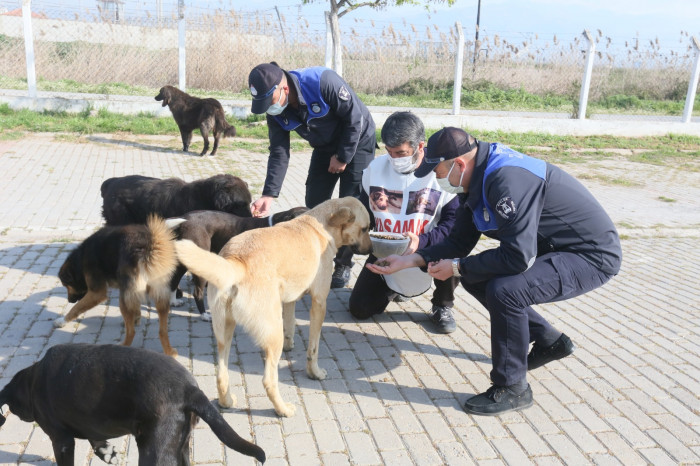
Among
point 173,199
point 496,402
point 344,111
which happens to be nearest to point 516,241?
point 496,402

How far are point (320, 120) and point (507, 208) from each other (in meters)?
2.55

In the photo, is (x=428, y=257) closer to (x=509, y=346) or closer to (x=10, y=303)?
(x=509, y=346)

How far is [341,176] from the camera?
19.6 ft

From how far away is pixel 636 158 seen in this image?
14.6m

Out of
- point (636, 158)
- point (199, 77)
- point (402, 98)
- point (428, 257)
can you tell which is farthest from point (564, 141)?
point (428, 257)

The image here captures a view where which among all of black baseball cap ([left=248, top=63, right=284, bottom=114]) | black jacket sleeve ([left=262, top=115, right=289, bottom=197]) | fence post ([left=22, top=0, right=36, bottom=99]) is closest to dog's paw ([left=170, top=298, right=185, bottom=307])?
black jacket sleeve ([left=262, top=115, right=289, bottom=197])

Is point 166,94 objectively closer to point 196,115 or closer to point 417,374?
point 196,115

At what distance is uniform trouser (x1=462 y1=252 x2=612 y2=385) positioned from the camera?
3674mm

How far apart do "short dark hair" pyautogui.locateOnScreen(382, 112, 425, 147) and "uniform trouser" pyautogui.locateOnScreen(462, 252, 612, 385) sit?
1.30 m

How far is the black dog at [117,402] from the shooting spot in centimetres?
257

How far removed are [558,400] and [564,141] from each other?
512 inches

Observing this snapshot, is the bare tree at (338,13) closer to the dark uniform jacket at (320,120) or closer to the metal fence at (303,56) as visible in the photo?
the metal fence at (303,56)

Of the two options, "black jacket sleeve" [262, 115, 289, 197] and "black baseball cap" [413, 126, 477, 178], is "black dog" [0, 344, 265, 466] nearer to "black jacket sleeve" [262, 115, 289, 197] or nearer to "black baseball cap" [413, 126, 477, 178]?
"black baseball cap" [413, 126, 477, 178]

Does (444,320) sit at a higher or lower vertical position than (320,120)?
lower
